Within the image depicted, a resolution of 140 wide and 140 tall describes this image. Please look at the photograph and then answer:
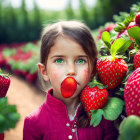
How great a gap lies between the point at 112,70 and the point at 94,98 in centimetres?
14

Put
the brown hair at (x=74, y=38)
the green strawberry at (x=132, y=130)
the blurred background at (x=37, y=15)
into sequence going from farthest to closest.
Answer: the blurred background at (x=37, y=15) < the brown hair at (x=74, y=38) < the green strawberry at (x=132, y=130)

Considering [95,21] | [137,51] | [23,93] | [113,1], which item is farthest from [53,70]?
[113,1]

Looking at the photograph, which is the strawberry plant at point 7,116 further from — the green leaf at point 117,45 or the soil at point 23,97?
the soil at point 23,97

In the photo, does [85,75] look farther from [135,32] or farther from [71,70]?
[135,32]

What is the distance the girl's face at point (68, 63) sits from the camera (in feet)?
2.92

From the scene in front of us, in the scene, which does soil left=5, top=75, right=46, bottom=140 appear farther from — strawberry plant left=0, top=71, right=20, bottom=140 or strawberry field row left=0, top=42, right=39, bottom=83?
strawberry plant left=0, top=71, right=20, bottom=140

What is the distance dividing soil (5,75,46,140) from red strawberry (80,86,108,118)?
5.01ft

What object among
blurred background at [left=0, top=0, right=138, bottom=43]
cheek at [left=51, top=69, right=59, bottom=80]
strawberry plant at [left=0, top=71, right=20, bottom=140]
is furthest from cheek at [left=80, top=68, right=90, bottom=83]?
blurred background at [left=0, top=0, right=138, bottom=43]

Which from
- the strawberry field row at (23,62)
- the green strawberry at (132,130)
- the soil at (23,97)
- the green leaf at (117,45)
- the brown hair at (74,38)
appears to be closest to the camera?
the green strawberry at (132,130)

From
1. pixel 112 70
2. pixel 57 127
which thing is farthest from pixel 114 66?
pixel 57 127

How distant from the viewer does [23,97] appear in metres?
2.84

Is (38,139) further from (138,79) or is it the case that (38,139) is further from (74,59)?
(138,79)

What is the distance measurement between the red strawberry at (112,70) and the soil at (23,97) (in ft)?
5.20

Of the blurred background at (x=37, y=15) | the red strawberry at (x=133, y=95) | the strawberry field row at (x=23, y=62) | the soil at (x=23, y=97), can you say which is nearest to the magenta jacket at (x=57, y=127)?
the red strawberry at (x=133, y=95)
